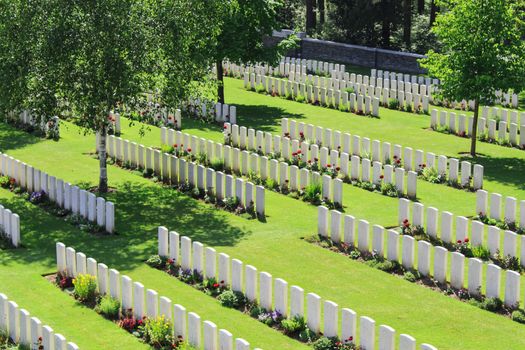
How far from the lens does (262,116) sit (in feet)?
125

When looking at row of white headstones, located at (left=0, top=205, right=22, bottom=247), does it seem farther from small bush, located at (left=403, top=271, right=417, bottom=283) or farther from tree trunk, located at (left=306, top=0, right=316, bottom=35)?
tree trunk, located at (left=306, top=0, right=316, bottom=35)

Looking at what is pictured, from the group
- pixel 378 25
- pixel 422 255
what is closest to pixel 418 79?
pixel 378 25

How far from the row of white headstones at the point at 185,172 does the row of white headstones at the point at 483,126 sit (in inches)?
351

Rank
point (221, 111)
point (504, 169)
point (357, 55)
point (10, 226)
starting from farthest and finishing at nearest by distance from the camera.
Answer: point (357, 55) < point (221, 111) < point (504, 169) < point (10, 226)

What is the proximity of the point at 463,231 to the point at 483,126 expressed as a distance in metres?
11.9

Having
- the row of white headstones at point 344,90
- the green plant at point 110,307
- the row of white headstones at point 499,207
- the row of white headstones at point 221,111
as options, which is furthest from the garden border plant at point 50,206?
the row of white headstones at point 344,90

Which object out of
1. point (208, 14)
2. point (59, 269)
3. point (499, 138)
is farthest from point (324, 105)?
point (59, 269)

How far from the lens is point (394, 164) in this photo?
1180 inches

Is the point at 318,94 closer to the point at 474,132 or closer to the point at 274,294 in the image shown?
the point at 474,132

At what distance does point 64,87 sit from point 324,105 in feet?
49.0

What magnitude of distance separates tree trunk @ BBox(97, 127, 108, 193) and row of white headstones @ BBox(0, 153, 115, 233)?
144 centimetres

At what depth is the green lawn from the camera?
1942 centimetres

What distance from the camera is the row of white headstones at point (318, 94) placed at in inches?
1487

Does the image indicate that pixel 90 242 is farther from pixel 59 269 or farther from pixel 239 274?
pixel 239 274
